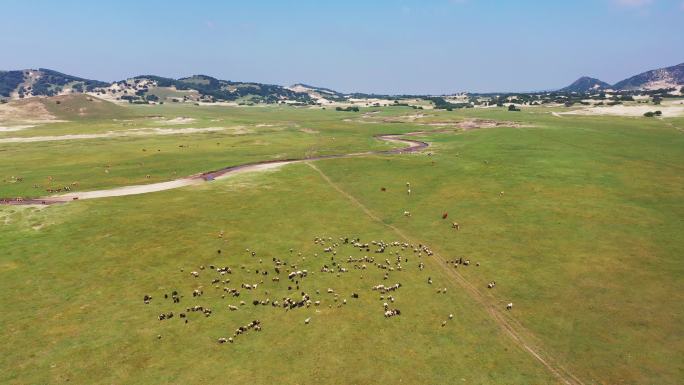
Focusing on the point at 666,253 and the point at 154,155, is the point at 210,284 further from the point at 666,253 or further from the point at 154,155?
the point at 154,155

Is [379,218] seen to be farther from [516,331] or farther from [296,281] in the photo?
[516,331]

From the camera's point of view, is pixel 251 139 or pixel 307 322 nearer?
pixel 307 322

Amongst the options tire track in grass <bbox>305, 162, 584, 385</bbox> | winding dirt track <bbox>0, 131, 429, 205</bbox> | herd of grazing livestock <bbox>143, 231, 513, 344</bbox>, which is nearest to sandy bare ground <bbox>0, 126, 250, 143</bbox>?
winding dirt track <bbox>0, 131, 429, 205</bbox>

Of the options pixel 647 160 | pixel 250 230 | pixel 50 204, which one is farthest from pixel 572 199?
pixel 50 204

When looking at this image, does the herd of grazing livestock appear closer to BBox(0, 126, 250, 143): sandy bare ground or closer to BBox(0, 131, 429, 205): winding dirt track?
BBox(0, 131, 429, 205): winding dirt track

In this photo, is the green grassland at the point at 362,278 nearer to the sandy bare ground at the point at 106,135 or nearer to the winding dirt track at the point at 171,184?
the winding dirt track at the point at 171,184

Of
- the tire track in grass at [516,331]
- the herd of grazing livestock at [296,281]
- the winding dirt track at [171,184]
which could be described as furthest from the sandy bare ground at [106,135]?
the tire track in grass at [516,331]

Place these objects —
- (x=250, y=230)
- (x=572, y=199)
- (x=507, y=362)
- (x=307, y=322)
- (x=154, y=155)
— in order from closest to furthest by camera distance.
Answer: (x=507, y=362) → (x=307, y=322) → (x=250, y=230) → (x=572, y=199) → (x=154, y=155)
